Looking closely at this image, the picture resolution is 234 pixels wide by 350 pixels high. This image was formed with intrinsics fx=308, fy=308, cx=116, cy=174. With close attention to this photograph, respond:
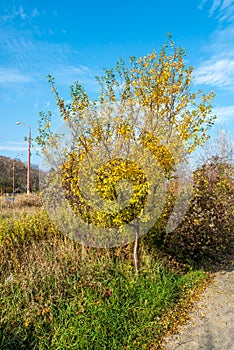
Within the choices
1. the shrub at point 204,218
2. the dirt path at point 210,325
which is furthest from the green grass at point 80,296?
the shrub at point 204,218

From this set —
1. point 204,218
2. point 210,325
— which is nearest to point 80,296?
point 210,325

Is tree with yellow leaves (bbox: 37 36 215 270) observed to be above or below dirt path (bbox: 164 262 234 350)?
above

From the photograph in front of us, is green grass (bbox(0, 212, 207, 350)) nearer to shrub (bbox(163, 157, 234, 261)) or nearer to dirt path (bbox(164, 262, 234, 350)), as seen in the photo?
dirt path (bbox(164, 262, 234, 350))

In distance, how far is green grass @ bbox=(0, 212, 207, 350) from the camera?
3027mm

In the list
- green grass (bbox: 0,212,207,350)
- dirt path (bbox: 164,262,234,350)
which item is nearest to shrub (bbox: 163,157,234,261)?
green grass (bbox: 0,212,207,350)

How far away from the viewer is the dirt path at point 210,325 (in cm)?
303

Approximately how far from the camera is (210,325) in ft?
11.1

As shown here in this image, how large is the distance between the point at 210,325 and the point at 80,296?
4.85ft

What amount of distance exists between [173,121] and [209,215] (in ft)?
5.12

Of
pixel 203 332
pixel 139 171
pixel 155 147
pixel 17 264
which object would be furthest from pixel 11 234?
pixel 203 332

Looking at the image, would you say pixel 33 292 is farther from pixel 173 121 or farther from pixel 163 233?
pixel 173 121

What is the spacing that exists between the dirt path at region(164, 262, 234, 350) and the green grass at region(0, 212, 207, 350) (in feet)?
0.52

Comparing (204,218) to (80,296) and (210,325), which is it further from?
(80,296)

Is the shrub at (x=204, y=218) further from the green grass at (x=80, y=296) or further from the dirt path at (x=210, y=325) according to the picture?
the dirt path at (x=210, y=325)
